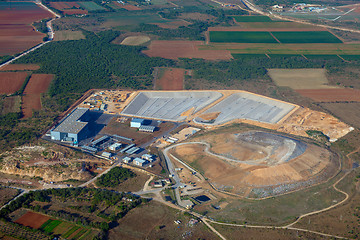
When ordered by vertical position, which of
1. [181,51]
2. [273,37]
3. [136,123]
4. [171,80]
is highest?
[273,37]

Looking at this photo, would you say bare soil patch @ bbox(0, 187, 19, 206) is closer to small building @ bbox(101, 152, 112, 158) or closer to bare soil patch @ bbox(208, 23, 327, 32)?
small building @ bbox(101, 152, 112, 158)

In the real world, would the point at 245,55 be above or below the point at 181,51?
above

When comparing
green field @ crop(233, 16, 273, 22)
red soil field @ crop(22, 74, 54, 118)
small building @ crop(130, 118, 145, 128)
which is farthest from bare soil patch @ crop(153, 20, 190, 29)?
small building @ crop(130, 118, 145, 128)

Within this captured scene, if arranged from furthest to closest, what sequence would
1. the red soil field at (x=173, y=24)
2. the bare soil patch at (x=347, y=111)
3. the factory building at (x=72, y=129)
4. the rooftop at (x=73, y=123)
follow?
the red soil field at (x=173, y=24)
the bare soil patch at (x=347, y=111)
the rooftop at (x=73, y=123)
the factory building at (x=72, y=129)

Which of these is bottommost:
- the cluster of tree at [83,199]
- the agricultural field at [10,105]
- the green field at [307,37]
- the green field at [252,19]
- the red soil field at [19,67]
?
the cluster of tree at [83,199]

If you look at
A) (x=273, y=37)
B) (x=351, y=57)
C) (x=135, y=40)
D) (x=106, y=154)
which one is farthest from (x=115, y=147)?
(x=273, y=37)

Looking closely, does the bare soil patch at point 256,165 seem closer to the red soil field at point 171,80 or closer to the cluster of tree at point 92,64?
the red soil field at point 171,80

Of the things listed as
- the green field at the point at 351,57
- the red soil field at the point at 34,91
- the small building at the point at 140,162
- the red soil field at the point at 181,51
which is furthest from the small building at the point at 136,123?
the green field at the point at 351,57

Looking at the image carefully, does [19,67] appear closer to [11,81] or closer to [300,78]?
[11,81]
